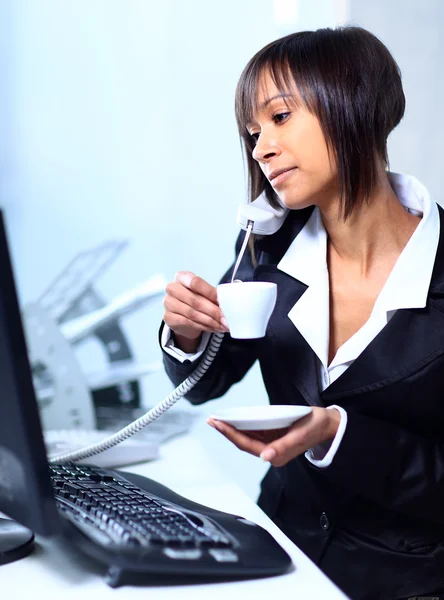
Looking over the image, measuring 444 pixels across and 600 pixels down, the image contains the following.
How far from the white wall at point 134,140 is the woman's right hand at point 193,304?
1.53 meters

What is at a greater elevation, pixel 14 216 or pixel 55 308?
pixel 14 216

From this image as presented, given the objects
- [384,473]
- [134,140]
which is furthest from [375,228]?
[134,140]

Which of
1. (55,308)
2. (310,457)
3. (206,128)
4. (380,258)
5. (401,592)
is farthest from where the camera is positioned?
(206,128)

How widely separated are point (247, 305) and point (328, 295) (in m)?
0.42

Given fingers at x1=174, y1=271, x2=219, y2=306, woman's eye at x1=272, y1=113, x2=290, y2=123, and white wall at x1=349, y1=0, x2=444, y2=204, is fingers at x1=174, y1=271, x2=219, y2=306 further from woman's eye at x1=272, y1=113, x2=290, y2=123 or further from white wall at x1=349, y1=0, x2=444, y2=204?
white wall at x1=349, y1=0, x2=444, y2=204

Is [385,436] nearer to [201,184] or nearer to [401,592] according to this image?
[401,592]

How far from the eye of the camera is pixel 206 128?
2.85 metres

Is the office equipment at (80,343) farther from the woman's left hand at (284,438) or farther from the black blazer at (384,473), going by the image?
the woman's left hand at (284,438)

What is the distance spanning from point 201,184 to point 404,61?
3.04 feet

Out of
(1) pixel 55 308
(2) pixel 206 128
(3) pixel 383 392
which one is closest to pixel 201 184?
(2) pixel 206 128

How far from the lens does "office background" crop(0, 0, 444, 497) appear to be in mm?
2688

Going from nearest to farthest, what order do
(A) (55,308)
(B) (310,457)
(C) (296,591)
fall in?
(C) (296,591), (B) (310,457), (A) (55,308)

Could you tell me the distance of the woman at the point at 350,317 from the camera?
119 centimetres

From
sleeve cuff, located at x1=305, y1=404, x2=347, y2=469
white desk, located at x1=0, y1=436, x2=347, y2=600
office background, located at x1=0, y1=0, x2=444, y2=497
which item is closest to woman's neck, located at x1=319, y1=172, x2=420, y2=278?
sleeve cuff, located at x1=305, y1=404, x2=347, y2=469
